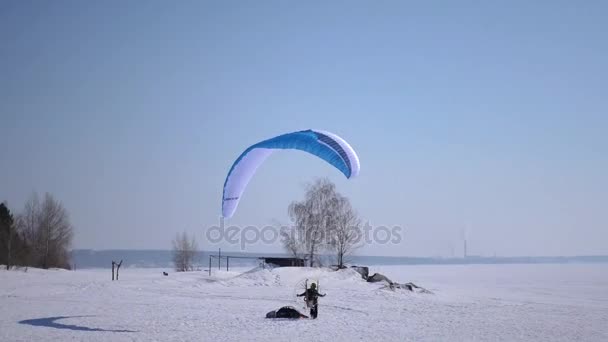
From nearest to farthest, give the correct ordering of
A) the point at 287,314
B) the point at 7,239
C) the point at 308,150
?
the point at 308,150 → the point at 287,314 → the point at 7,239

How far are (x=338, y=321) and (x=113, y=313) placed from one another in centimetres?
808

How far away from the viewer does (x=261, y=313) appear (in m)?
20.0

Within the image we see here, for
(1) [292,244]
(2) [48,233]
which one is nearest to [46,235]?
(2) [48,233]

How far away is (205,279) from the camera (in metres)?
32.9

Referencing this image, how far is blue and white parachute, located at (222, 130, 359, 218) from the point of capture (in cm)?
1819

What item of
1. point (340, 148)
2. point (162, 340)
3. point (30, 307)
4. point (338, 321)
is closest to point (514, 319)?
point (338, 321)

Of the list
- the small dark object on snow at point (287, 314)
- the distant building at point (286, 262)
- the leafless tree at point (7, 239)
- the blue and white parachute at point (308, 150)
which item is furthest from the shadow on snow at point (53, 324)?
the leafless tree at point (7, 239)

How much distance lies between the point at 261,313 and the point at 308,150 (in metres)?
6.38

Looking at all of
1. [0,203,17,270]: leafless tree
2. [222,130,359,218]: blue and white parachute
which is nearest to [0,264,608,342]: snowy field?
[222,130,359,218]: blue and white parachute

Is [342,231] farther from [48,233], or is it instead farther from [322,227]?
[48,233]

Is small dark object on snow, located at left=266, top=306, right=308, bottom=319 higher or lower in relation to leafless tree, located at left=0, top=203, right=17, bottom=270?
lower

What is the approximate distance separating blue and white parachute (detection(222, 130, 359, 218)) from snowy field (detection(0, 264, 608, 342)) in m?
4.75

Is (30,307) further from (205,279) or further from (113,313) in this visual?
(205,279)

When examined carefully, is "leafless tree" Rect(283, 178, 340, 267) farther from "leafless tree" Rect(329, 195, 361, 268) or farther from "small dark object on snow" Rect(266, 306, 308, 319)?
"small dark object on snow" Rect(266, 306, 308, 319)
